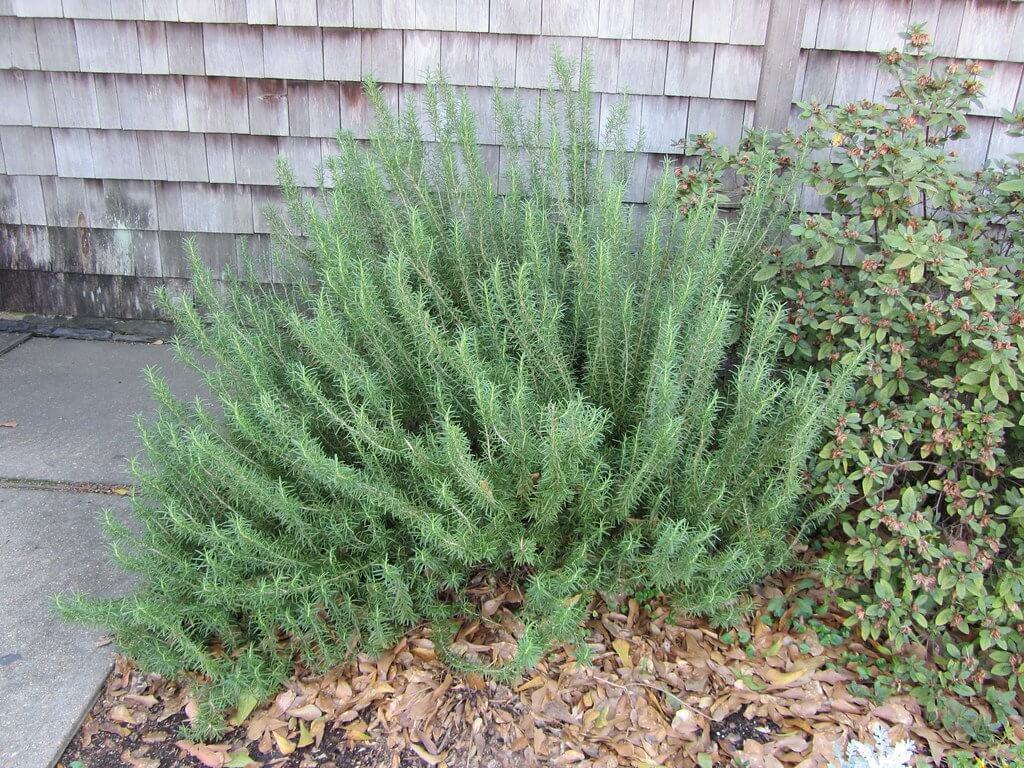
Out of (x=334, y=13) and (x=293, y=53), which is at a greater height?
(x=334, y=13)

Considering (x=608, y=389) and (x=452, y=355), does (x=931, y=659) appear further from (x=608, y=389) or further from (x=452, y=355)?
(x=452, y=355)

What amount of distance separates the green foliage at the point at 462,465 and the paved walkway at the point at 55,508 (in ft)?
0.80

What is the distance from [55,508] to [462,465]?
1.87 m

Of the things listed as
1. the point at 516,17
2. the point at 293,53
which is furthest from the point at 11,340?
the point at 516,17

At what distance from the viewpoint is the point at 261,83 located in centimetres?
369

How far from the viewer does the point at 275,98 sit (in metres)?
3.70

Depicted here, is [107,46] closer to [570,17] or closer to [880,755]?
[570,17]

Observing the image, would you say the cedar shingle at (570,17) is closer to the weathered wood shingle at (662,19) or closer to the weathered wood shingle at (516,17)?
the weathered wood shingle at (516,17)

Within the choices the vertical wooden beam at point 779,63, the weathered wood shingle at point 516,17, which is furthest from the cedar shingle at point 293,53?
the vertical wooden beam at point 779,63

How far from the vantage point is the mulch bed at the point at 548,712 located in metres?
1.95

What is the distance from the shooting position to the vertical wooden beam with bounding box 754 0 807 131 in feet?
10.3

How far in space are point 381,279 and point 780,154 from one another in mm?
1573

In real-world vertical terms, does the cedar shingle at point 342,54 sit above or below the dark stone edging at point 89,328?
above

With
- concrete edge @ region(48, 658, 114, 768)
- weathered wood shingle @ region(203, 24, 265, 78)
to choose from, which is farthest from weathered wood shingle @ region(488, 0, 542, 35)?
concrete edge @ region(48, 658, 114, 768)
